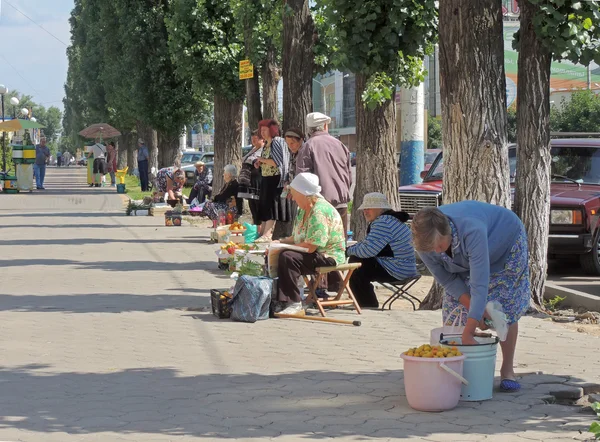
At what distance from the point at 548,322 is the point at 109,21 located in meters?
34.7

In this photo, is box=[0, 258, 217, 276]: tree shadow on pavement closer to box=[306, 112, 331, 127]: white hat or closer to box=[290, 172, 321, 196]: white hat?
box=[306, 112, 331, 127]: white hat

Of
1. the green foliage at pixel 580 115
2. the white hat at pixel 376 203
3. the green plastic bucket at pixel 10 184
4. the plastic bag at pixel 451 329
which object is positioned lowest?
the plastic bag at pixel 451 329

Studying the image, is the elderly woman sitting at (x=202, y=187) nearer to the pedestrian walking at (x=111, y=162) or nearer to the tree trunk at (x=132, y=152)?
the pedestrian walking at (x=111, y=162)

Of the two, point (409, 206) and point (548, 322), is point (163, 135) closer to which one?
point (409, 206)

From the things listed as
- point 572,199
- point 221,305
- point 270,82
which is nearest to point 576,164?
point 572,199

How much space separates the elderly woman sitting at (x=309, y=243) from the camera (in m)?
10.7

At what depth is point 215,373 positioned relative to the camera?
808 cm

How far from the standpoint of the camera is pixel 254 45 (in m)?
20.4

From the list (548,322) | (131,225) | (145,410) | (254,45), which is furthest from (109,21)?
(145,410)

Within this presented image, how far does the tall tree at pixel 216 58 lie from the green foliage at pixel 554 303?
46.4 feet

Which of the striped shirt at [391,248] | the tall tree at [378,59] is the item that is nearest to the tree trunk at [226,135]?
the tall tree at [378,59]

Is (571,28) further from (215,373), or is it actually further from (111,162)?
(111,162)

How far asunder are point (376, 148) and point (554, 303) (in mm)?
3578

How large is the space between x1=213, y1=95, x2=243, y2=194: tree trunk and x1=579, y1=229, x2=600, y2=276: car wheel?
12.0 metres
